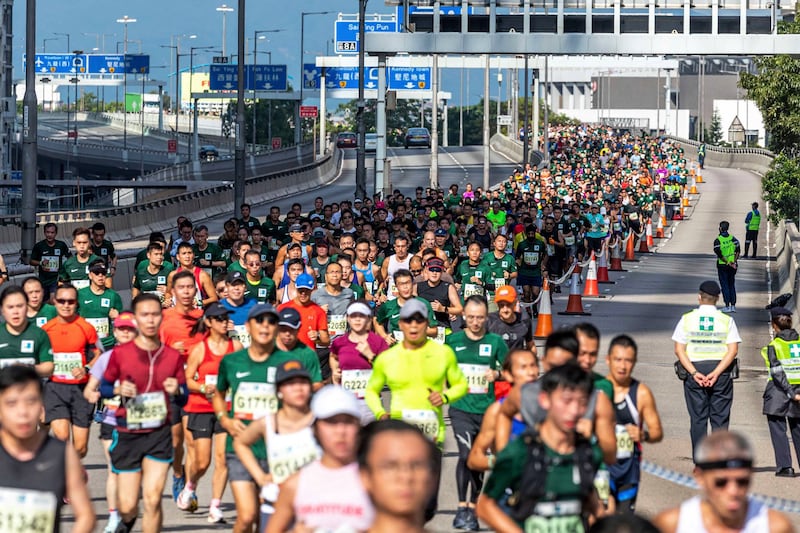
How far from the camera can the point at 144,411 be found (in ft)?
36.4

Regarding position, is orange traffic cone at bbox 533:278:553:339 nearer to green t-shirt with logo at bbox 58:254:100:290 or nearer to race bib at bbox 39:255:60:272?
race bib at bbox 39:255:60:272

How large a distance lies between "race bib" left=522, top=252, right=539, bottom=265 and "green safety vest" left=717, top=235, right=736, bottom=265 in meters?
4.58

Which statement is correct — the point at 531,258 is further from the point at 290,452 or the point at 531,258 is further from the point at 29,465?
the point at 29,465

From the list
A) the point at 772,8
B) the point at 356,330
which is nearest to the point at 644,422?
the point at 356,330

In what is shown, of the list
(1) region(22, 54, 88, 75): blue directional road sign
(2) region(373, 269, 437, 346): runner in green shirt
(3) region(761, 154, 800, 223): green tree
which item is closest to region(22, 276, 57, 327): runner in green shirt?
(2) region(373, 269, 437, 346): runner in green shirt

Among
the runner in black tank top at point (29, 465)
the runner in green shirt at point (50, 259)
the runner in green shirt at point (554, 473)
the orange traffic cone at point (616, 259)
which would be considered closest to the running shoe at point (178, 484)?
the runner in black tank top at point (29, 465)

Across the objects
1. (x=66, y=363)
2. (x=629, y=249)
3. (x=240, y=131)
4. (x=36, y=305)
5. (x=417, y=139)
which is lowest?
(x=629, y=249)

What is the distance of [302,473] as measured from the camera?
711 centimetres

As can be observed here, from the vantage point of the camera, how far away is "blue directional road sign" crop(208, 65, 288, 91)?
112 meters

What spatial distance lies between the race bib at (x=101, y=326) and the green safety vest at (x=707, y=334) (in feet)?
16.7

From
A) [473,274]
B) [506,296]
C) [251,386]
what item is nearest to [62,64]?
[473,274]

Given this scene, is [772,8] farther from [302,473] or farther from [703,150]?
[703,150]

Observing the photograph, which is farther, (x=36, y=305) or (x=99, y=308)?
(x=99, y=308)

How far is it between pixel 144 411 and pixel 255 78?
105 meters
